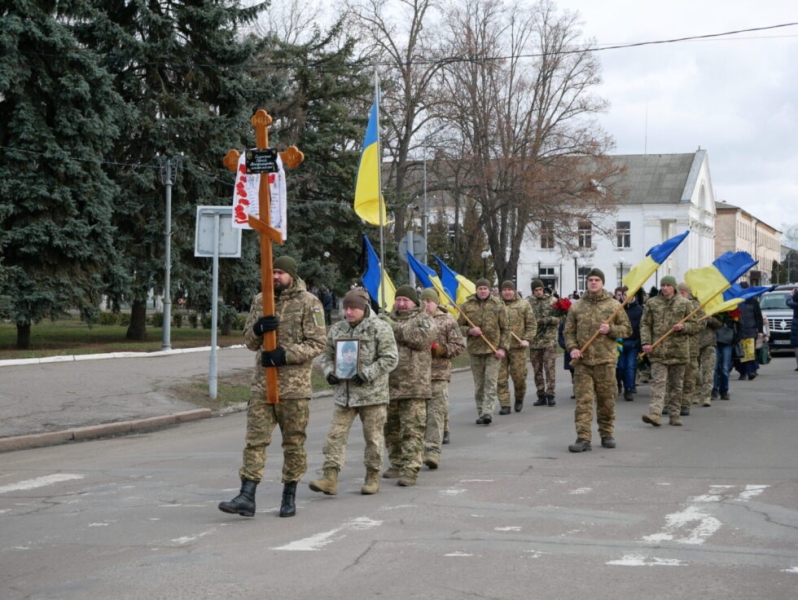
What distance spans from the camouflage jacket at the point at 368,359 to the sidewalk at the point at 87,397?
5.90m

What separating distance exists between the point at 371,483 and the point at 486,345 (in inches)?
225

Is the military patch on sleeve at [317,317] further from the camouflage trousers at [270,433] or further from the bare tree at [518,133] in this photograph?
the bare tree at [518,133]

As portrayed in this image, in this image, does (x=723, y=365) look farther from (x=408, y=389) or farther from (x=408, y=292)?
(x=408, y=389)

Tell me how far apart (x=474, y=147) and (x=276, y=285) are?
130ft

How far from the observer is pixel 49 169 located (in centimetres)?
2856

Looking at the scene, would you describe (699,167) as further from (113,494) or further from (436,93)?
(113,494)

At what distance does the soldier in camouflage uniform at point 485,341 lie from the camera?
1455 cm

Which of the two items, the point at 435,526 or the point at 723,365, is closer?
the point at 435,526

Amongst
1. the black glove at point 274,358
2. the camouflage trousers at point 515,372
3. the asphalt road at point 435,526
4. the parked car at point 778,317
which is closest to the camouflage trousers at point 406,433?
the asphalt road at point 435,526

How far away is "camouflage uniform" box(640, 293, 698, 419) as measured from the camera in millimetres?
13945

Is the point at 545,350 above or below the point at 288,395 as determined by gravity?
above

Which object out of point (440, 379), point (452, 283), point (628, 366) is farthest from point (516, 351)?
point (440, 379)

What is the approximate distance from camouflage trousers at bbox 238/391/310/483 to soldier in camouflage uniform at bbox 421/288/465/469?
8.47 ft

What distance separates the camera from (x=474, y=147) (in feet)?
154
